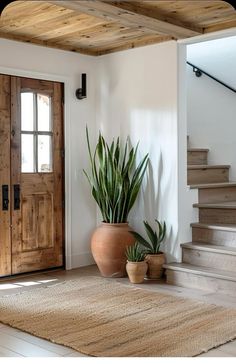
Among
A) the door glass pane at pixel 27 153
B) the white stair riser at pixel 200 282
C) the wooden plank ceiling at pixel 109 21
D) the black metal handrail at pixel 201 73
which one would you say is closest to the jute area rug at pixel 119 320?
the white stair riser at pixel 200 282

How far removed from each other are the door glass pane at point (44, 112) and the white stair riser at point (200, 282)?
6.36 ft

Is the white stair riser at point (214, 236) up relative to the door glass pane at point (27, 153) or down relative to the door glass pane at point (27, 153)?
down

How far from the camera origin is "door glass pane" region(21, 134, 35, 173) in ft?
15.6

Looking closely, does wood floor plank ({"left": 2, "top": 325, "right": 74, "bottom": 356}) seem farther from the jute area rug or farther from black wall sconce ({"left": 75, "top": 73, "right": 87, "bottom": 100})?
black wall sconce ({"left": 75, "top": 73, "right": 87, "bottom": 100})

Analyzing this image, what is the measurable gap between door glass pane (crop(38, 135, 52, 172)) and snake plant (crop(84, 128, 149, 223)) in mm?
465

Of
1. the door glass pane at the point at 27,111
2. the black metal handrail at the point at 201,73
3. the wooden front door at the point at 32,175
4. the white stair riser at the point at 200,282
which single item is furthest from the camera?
the black metal handrail at the point at 201,73

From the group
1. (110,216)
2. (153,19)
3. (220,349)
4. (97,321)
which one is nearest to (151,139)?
(110,216)

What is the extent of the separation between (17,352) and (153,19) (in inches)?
108

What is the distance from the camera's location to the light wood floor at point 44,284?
112 inches

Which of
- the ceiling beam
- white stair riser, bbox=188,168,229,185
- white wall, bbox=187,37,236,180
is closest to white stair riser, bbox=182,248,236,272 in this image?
white stair riser, bbox=188,168,229,185

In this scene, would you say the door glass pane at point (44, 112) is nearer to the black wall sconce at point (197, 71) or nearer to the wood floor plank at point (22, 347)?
the black wall sconce at point (197, 71)

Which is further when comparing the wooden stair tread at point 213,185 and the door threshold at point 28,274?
the wooden stair tread at point 213,185

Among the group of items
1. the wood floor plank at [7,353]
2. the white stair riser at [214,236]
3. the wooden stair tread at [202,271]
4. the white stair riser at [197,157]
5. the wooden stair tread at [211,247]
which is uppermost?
the white stair riser at [197,157]

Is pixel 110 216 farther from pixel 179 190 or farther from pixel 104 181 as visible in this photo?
pixel 179 190
